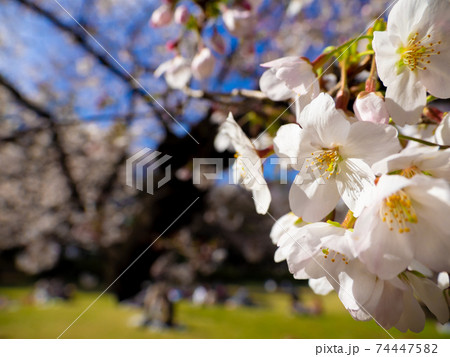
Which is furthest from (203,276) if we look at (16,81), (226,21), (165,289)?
(226,21)

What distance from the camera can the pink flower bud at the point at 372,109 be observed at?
304 mm

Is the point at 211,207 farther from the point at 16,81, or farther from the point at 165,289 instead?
the point at 16,81

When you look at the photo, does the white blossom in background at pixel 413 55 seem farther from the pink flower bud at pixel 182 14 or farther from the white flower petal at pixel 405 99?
the pink flower bud at pixel 182 14

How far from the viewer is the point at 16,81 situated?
7.13ft

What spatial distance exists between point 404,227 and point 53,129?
7.21 ft

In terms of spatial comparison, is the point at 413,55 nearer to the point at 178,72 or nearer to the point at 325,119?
the point at 325,119

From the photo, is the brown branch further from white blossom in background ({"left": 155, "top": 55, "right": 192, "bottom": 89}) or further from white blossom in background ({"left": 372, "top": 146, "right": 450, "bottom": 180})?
white blossom in background ({"left": 372, "top": 146, "right": 450, "bottom": 180})

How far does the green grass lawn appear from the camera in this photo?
57.2 inches

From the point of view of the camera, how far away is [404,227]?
297mm

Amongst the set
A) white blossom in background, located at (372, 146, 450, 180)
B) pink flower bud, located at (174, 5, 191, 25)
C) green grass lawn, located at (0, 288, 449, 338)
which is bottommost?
green grass lawn, located at (0, 288, 449, 338)
